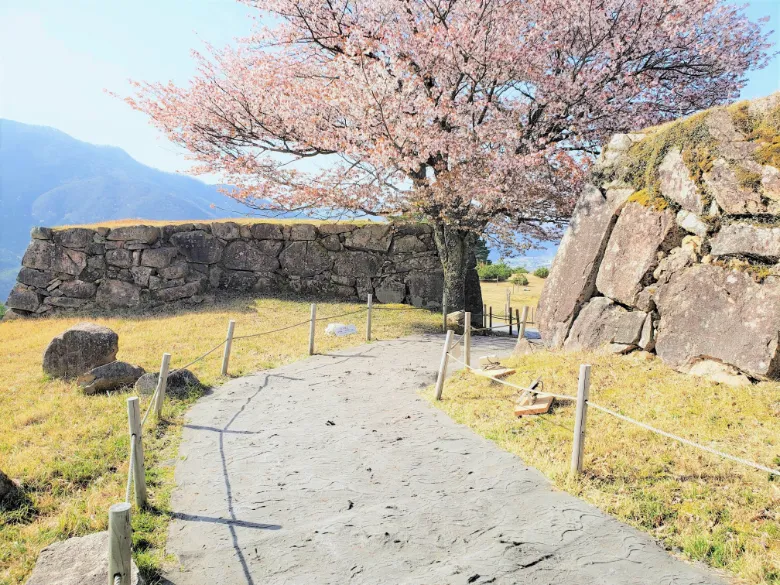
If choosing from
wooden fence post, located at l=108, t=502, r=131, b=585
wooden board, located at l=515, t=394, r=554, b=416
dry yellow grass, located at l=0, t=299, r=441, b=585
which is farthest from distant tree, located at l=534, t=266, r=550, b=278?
wooden fence post, located at l=108, t=502, r=131, b=585

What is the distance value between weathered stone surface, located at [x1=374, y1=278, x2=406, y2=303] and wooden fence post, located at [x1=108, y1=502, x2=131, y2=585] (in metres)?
17.8

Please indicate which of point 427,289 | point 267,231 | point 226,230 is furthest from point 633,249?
point 226,230

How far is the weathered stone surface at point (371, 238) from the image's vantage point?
70.3 feet

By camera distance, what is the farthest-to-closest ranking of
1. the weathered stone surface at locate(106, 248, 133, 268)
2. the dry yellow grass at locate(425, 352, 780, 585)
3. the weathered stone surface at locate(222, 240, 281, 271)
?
the weathered stone surface at locate(222, 240, 281, 271) → the weathered stone surface at locate(106, 248, 133, 268) → the dry yellow grass at locate(425, 352, 780, 585)

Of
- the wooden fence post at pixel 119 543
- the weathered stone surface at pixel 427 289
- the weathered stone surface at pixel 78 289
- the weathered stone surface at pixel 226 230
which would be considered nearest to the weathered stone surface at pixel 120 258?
the weathered stone surface at pixel 78 289

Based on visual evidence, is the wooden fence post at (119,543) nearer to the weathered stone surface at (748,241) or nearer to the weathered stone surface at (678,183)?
the weathered stone surface at (748,241)

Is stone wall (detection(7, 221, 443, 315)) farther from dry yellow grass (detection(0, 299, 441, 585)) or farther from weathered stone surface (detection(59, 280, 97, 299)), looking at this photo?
dry yellow grass (detection(0, 299, 441, 585))

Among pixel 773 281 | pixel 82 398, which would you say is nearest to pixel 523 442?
pixel 773 281

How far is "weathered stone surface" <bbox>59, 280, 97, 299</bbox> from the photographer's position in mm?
19906

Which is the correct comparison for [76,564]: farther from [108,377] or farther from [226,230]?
[226,230]

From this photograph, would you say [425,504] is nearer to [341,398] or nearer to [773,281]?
[341,398]

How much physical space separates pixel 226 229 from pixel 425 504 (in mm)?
18536

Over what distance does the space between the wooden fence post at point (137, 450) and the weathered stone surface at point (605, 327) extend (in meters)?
8.10

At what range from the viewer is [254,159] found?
17828 mm
